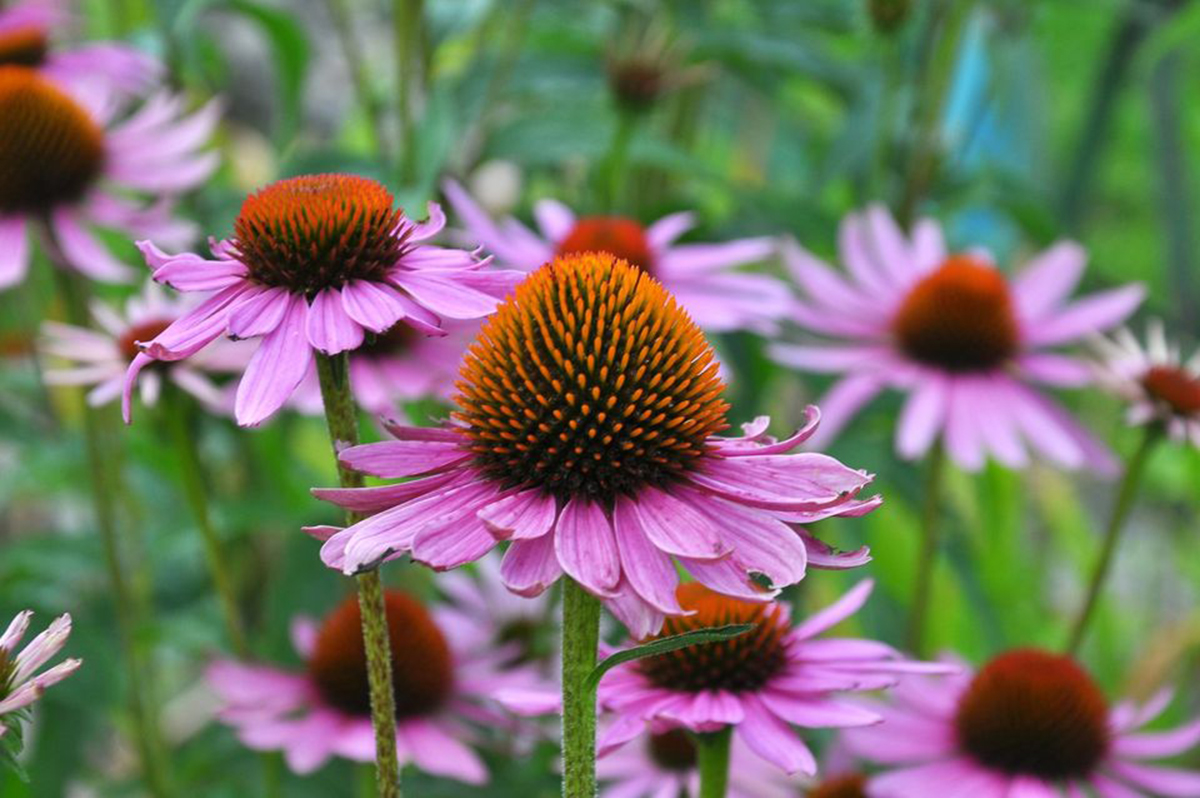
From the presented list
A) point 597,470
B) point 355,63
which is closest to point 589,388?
point 597,470

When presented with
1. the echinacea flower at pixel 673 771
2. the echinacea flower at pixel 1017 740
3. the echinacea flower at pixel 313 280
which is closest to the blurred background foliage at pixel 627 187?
the echinacea flower at pixel 673 771

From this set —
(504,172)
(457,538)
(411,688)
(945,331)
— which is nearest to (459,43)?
(504,172)

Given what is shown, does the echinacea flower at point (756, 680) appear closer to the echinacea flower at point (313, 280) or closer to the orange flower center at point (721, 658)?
the orange flower center at point (721, 658)

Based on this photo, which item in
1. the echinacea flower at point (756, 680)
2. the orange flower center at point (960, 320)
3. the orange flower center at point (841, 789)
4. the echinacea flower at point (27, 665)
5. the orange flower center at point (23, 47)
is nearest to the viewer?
the echinacea flower at point (27, 665)

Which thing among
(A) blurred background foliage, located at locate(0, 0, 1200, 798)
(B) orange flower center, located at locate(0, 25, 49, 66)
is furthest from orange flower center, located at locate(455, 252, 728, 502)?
(B) orange flower center, located at locate(0, 25, 49, 66)

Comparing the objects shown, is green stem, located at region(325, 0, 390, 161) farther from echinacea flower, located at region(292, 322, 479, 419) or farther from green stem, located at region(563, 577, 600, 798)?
green stem, located at region(563, 577, 600, 798)

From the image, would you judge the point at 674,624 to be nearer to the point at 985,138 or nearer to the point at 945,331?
the point at 945,331
